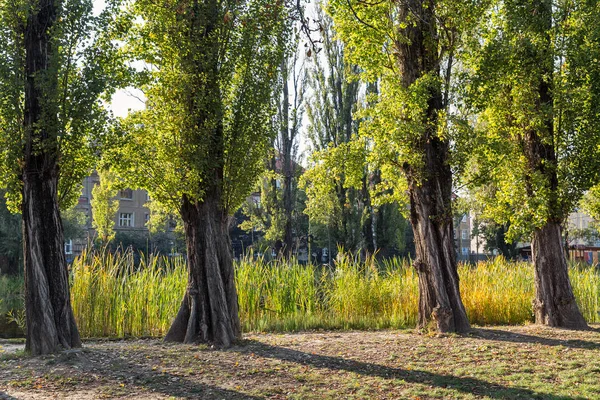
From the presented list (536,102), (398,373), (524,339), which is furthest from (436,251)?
(536,102)

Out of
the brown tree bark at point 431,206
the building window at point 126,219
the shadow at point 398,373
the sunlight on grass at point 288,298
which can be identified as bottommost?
the shadow at point 398,373

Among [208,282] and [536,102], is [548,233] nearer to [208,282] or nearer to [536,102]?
[536,102]

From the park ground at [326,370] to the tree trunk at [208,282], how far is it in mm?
335

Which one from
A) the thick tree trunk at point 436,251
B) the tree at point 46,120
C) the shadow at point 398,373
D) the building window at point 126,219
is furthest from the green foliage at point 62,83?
the building window at point 126,219

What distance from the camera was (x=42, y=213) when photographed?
30.6 ft

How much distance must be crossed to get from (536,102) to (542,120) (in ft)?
2.64

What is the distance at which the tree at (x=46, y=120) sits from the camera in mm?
9164

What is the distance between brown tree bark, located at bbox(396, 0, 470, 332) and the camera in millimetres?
10750

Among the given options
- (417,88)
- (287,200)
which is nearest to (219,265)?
(417,88)

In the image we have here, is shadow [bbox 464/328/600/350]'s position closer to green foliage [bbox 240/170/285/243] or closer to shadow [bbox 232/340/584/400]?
shadow [bbox 232/340/584/400]

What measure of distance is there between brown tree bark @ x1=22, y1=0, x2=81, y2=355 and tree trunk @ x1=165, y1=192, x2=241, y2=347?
173cm

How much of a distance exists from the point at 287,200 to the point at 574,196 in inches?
741

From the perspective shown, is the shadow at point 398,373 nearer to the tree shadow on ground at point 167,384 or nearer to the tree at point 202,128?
the tree at point 202,128

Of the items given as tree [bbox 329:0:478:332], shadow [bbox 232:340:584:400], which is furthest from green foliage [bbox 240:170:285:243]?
shadow [bbox 232:340:584:400]
